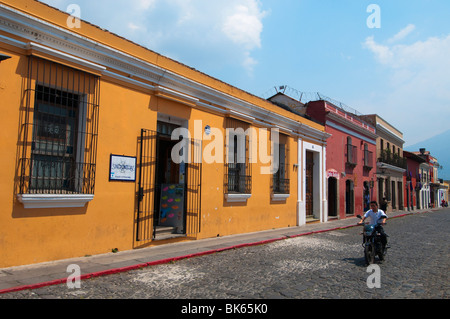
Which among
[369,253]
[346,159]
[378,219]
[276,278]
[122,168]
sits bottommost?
[276,278]

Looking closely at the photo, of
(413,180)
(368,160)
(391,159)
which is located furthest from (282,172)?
(413,180)

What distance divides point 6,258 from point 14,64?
333 centimetres

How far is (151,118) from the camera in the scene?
8664 millimetres

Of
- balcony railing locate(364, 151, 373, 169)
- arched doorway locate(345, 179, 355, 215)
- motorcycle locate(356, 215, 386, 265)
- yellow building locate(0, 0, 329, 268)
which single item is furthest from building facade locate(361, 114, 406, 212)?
motorcycle locate(356, 215, 386, 265)

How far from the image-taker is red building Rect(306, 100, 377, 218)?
18125mm

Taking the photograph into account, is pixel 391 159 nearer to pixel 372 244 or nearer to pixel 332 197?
pixel 332 197

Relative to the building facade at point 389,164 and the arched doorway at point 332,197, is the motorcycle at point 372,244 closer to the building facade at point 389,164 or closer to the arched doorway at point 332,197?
the arched doorway at point 332,197

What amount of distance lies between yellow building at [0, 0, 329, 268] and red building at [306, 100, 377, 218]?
22.6 feet

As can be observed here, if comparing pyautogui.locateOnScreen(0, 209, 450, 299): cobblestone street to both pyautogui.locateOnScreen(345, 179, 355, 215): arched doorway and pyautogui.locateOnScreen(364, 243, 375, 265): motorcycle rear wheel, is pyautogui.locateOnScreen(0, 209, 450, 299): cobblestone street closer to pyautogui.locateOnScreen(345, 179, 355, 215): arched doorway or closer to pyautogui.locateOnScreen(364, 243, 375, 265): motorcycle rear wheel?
pyautogui.locateOnScreen(364, 243, 375, 265): motorcycle rear wheel

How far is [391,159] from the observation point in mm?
28156

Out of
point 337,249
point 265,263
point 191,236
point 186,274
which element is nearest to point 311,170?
point 337,249

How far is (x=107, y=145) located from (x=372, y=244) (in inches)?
237

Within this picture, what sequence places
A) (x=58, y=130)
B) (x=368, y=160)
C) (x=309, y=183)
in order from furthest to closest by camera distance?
(x=368, y=160)
(x=309, y=183)
(x=58, y=130)
